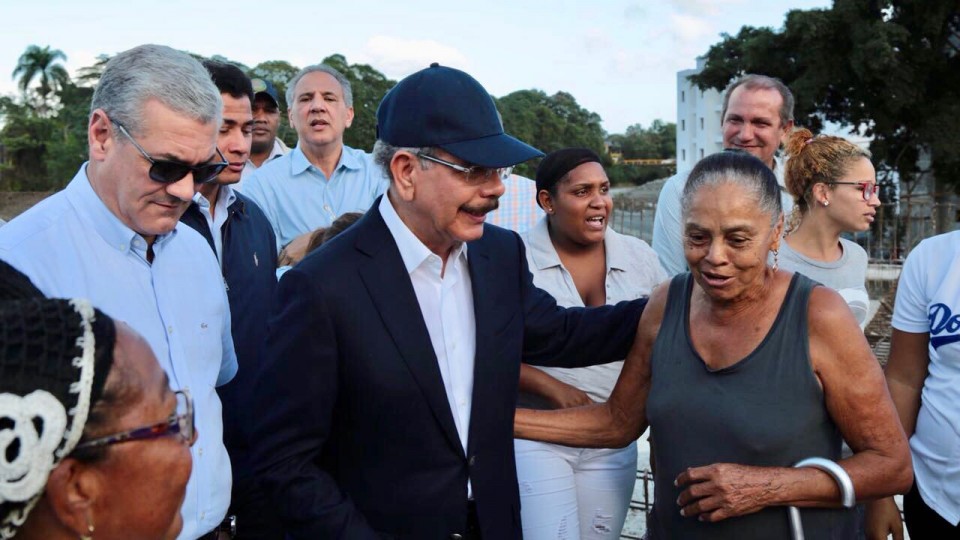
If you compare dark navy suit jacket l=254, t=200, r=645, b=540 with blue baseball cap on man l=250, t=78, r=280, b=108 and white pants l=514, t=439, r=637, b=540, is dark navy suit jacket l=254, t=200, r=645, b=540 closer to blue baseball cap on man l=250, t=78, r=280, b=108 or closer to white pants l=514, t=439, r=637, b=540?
white pants l=514, t=439, r=637, b=540

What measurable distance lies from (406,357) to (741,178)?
1.10 m

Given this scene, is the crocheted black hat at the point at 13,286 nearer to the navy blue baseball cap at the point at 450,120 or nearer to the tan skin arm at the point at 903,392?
the navy blue baseball cap at the point at 450,120

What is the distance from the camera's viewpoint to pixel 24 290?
133cm

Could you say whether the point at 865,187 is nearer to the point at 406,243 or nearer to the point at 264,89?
the point at 406,243

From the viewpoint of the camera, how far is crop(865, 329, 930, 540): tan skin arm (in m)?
3.04

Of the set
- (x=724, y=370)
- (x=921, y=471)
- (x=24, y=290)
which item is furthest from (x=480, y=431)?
(x=921, y=471)

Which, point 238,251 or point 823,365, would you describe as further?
point 238,251

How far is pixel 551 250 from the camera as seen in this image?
373 cm

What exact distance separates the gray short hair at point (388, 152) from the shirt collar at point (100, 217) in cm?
73

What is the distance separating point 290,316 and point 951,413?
2315 millimetres

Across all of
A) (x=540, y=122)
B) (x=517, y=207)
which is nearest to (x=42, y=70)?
(x=540, y=122)

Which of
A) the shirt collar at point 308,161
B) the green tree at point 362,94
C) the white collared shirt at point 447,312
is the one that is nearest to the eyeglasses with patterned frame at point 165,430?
the white collared shirt at point 447,312

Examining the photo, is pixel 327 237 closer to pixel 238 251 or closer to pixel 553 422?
pixel 238 251

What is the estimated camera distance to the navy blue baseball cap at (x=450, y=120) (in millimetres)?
2248
